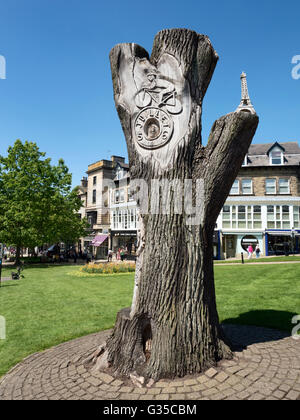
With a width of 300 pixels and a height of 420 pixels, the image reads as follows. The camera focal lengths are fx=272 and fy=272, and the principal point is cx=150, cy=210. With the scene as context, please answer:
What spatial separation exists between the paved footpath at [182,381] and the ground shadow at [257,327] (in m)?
0.24

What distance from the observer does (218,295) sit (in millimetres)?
9500

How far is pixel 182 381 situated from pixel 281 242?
26020 millimetres

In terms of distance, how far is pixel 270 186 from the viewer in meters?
27.3

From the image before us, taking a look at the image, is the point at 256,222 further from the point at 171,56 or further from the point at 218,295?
the point at 171,56

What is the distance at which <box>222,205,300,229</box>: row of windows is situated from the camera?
26406mm

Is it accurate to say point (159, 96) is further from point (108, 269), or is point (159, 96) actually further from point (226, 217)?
point (226, 217)

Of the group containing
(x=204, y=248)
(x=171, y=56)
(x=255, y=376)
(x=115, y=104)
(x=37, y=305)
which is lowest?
(x=37, y=305)

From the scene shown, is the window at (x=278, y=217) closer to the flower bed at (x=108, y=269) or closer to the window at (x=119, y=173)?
the flower bed at (x=108, y=269)

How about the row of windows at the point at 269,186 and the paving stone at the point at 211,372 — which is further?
the row of windows at the point at 269,186

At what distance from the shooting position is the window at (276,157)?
27173mm

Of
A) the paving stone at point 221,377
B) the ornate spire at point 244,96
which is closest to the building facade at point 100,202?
the ornate spire at point 244,96

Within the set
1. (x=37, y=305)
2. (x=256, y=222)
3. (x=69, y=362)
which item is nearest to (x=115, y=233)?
(x=256, y=222)
